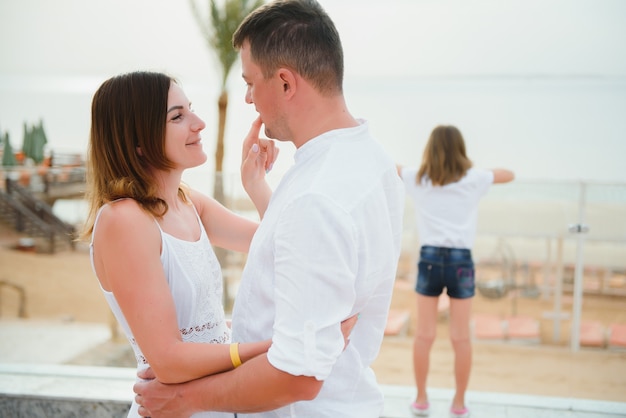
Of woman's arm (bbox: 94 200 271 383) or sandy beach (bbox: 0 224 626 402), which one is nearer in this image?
woman's arm (bbox: 94 200 271 383)

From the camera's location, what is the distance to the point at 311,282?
1.08 metres

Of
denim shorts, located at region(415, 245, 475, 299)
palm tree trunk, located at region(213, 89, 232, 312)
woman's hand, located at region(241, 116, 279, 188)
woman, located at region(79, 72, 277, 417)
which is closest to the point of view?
woman, located at region(79, 72, 277, 417)

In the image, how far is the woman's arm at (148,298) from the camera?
130cm

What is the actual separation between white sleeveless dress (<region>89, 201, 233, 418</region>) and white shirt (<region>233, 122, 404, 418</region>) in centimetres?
26

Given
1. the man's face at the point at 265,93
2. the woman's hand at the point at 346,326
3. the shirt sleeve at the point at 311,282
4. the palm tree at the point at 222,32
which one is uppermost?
the palm tree at the point at 222,32

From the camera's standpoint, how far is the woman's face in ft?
5.21

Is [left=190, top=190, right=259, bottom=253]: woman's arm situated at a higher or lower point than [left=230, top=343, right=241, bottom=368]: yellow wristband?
higher

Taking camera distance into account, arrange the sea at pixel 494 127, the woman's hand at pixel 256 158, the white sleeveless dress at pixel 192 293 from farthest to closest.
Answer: the sea at pixel 494 127 → the woman's hand at pixel 256 158 → the white sleeveless dress at pixel 192 293

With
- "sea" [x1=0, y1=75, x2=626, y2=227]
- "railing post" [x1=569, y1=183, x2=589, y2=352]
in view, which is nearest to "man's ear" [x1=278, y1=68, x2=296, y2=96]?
"railing post" [x1=569, y1=183, x2=589, y2=352]

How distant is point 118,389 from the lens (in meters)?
2.97

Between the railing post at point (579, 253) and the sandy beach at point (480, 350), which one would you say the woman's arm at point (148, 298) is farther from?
the sandy beach at point (480, 350)

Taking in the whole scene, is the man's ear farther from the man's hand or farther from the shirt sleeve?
the man's hand

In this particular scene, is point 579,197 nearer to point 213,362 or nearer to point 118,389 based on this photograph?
point 118,389

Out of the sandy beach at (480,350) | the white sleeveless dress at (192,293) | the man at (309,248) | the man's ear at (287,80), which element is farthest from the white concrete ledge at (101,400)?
the sandy beach at (480,350)
